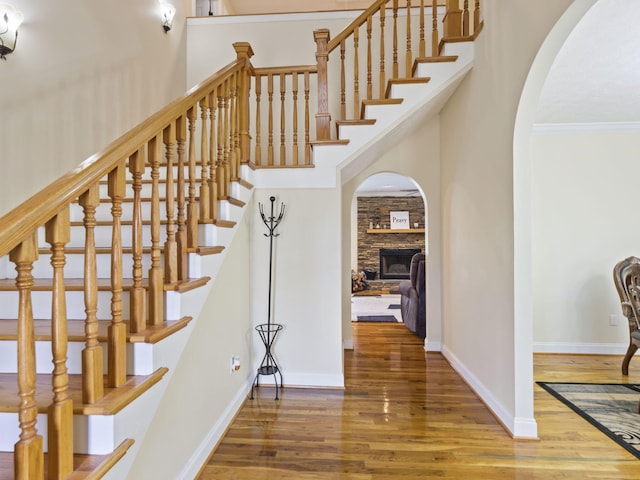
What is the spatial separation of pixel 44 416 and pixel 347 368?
278 centimetres

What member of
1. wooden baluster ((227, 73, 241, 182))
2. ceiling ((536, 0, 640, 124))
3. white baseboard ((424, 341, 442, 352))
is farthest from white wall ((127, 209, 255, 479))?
ceiling ((536, 0, 640, 124))

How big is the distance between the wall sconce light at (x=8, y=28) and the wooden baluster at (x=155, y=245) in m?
1.30

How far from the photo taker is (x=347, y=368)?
3.59 meters

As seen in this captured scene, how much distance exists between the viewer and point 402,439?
7.57ft

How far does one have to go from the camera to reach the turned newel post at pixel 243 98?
9.05 ft

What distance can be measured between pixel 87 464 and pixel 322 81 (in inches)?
113

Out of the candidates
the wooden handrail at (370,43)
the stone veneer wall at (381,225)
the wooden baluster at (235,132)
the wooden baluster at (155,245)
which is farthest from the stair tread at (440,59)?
the stone veneer wall at (381,225)

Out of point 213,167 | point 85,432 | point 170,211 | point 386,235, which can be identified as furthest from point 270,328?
point 386,235

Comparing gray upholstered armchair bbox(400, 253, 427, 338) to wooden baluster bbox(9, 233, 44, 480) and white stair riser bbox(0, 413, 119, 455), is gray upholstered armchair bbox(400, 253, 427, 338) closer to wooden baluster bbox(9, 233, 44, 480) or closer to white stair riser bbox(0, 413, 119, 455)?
white stair riser bbox(0, 413, 119, 455)

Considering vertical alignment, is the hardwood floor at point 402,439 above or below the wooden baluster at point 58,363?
below

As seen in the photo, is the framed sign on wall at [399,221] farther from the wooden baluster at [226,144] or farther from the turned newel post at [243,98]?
the wooden baluster at [226,144]

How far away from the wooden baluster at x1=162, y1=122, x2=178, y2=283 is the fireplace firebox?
8767mm

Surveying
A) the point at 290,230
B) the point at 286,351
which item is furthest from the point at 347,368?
the point at 290,230

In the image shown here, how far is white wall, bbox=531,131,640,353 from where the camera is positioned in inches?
157
